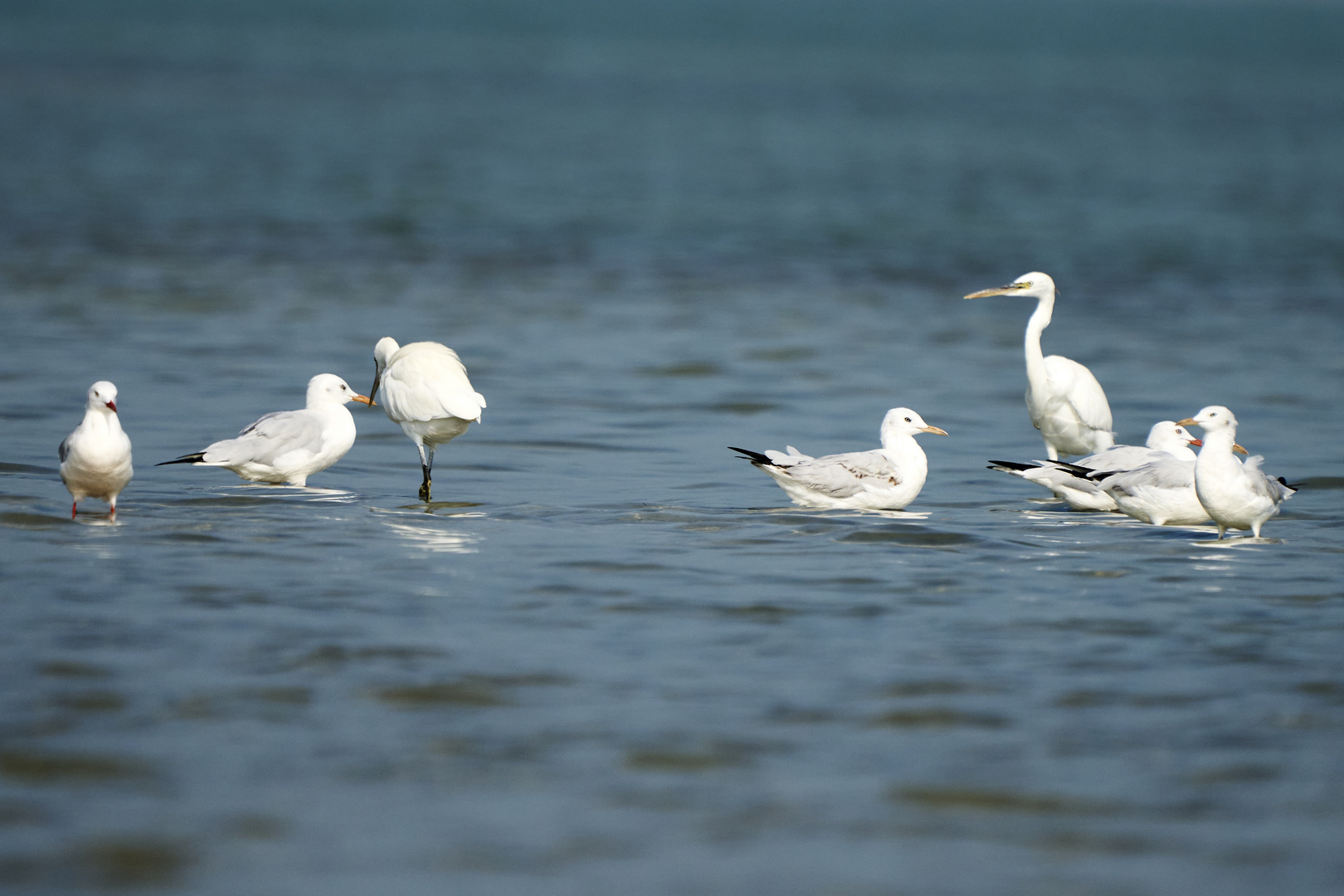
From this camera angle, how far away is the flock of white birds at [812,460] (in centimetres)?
965

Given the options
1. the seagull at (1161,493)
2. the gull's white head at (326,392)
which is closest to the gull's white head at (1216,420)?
the seagull at (1161,493)

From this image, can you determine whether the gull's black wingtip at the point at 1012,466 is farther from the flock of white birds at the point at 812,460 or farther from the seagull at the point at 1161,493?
the seagull at the point at 1161,493

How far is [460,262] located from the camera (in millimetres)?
24312

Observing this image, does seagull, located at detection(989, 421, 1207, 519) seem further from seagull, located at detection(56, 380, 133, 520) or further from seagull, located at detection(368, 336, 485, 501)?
seagull, located at detection(56, 380, 133, 520)

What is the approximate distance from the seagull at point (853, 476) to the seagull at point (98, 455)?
3.61 metres

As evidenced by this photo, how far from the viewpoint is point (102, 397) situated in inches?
378

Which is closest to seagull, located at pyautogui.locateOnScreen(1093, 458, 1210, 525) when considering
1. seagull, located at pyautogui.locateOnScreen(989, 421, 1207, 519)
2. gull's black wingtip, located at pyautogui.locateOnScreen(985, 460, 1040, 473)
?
seagull, located at pyautogui.locateOnScreen(989, 421, 1207, 519)

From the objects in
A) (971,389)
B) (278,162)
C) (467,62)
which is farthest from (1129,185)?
(467,62)

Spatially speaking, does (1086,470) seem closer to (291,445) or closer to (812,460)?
(812,460)

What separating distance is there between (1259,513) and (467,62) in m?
86.2

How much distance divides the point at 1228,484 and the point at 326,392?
563 cm

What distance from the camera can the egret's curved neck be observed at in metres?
12.6

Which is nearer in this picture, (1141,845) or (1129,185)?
(1141,845)

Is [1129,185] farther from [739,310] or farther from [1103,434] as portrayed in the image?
[1103,434]
